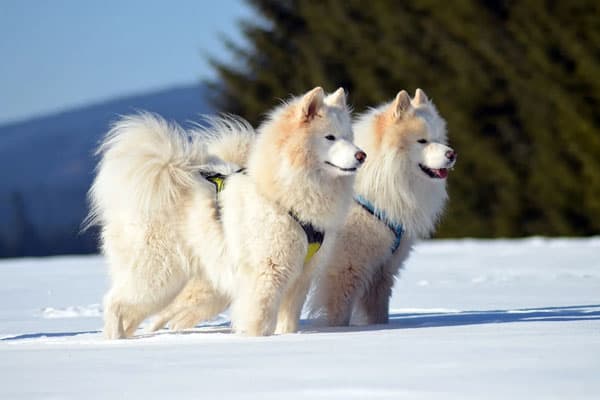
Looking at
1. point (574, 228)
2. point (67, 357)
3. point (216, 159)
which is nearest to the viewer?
point (67, 357)

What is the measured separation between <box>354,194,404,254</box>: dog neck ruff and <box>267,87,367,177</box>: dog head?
821 millimetres

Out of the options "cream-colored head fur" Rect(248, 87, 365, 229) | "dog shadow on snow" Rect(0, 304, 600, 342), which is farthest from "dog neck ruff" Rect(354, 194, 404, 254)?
"cream-colored head fur" Rect(248, 87, 365, 229)

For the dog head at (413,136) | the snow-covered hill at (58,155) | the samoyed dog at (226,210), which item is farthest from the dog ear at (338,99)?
the snow-covered hill at (58,155)

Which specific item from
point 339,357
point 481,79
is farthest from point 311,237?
point 481,79

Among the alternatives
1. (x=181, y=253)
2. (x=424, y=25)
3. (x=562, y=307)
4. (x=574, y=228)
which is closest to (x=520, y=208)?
(x=574, y=228)

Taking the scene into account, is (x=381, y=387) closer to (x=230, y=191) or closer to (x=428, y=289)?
Result: (x=230, y=191)

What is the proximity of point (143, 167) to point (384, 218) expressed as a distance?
5.18ft

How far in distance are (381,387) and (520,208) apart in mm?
20835

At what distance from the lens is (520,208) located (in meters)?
24.8

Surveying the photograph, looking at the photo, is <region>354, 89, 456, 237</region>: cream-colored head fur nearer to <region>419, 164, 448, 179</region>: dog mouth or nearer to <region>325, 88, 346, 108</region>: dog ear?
<region>419, 164, 448, 179</region>: dog mouth

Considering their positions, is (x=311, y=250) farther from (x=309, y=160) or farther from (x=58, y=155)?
(x=58, y=155)

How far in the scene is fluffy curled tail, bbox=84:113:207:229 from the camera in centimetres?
707

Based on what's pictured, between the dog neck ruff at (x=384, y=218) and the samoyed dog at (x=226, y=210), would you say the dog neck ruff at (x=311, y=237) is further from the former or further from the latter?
the dog neck ruff at (x=384, y=218)

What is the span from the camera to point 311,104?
263 inches
